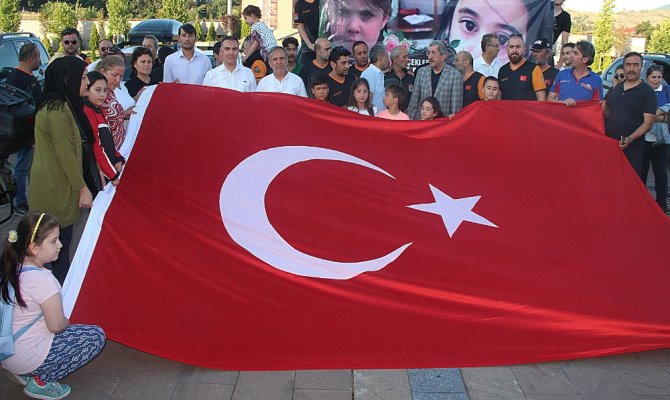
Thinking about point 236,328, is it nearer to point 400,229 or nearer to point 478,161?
point 400,229

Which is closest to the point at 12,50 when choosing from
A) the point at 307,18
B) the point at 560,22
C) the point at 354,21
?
the point at 307,18

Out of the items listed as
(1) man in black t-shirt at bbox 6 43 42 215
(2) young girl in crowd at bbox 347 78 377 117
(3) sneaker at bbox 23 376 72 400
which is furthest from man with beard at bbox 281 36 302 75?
(3) sneaker at bbox 23 376 72 400

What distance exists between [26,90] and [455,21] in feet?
18.8

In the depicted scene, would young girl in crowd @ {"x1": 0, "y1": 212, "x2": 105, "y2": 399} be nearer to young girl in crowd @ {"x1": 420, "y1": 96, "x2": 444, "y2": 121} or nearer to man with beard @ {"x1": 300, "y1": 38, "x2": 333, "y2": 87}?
young girl in crowd @ {"x1": 420, "y1": 96, "x2": 444, "y2": 121}

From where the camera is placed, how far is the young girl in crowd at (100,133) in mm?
4953

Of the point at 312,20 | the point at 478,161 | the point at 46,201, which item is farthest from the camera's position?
the point at 312,20

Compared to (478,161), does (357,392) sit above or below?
below

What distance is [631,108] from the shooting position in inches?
267

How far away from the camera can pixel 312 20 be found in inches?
380

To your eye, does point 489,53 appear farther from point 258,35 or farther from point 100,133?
point 100,133

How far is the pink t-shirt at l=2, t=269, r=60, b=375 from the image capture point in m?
3.72

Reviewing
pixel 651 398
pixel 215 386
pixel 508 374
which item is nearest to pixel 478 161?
pixel 508 374

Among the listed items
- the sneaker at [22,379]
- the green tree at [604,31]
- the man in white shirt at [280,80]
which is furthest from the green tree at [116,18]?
the sneaker at [22,379]

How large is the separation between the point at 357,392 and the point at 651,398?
5.61ft
